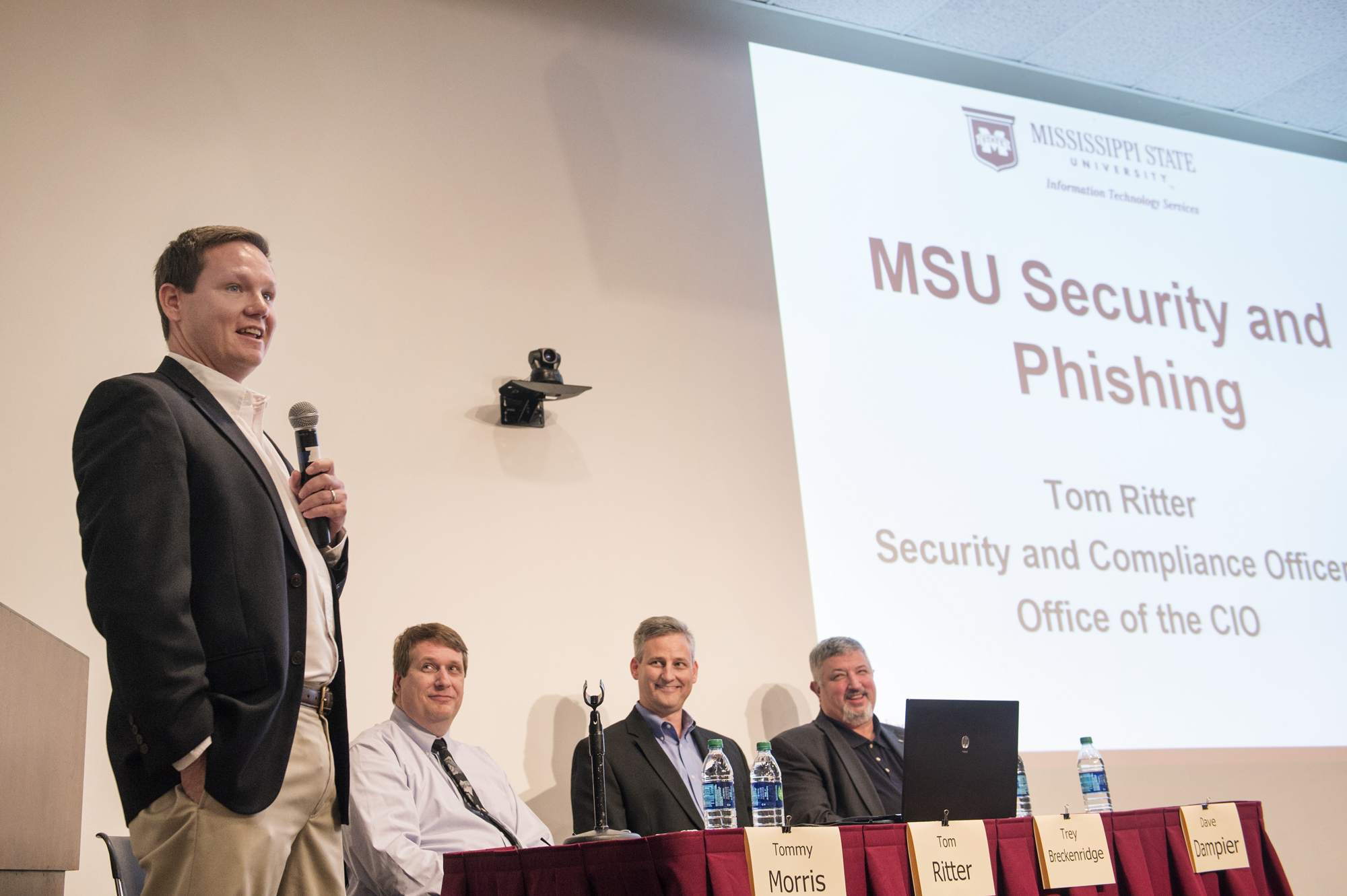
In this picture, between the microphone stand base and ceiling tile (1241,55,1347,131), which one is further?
ceiling tile (1241,55,1347,131)

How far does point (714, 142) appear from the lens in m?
4.31

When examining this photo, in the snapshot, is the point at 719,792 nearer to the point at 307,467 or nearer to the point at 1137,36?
the point at 307,467

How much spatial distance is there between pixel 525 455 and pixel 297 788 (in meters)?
2.15

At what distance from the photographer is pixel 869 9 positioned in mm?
4496

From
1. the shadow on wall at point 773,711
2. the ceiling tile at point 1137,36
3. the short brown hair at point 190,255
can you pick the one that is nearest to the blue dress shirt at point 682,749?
the shadow on wall at point 773,711

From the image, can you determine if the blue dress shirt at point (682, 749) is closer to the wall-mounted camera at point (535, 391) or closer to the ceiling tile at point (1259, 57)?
the wall-mounted camera at point (535, 391)

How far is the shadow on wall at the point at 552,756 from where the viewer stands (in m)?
3.39

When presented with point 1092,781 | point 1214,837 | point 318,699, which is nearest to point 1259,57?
point 1092,781

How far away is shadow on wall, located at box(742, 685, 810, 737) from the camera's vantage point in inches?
146

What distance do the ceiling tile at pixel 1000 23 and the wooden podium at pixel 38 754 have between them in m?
3.90

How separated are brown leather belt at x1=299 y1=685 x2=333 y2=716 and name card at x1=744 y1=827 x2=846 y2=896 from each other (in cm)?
65

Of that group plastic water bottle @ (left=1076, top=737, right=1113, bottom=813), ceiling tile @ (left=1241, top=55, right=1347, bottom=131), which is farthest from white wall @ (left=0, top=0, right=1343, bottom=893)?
ceiling tile @ (left=1241, top=55, right=1347, bottom=131)

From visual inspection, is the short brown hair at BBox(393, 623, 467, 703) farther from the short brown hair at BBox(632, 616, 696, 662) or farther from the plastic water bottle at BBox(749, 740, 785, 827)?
the plastic water bottle at BBox(749, 740, 785, 827)

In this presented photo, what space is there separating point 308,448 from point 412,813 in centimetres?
120
